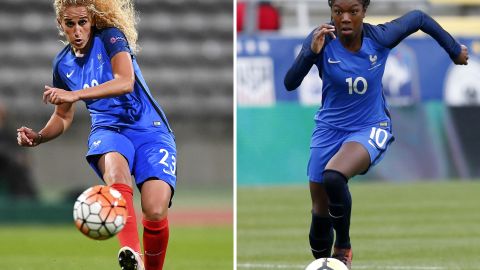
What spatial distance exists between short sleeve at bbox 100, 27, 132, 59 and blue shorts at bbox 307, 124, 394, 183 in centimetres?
179

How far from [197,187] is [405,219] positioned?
1376 centimetres

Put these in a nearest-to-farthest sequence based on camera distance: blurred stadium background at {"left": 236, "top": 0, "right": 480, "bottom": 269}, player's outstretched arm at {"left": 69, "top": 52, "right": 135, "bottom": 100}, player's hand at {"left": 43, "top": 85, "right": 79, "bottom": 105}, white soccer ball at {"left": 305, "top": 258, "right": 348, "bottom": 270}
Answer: player's hand at {"left": 43, "top": 85, "right": 79, "bottom": 105}
player's outstretched arm at {"left": 69, "top": 52, "right": 135, "bottom": 100}
white soccer ball at {"left": 305, "top": 258, "right": 348, "bottom": 270}
blurred stadium background at {"left": 236, "top": 0, "right": 480, "bottom": 269}

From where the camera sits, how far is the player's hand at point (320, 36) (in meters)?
8.70

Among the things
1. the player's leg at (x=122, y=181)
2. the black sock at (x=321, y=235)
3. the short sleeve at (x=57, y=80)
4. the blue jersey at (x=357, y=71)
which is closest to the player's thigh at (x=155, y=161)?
the player's leg at (x=122, y=181)

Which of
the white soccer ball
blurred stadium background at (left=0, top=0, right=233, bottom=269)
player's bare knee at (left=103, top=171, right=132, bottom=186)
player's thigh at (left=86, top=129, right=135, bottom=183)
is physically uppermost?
player's thigh at (left=86, top=129, right=135, bottom=183)

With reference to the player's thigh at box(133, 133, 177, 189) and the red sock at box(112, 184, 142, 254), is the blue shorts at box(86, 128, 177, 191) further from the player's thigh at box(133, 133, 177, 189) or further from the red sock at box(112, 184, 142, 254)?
the red sock at box(112, 184, 142, 254)

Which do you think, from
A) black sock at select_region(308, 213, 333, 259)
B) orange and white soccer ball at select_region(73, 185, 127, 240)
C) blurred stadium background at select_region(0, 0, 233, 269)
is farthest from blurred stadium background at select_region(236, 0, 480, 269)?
orange and white soccer ball at select_region(73, 185, 127, 240)

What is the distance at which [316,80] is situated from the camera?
70.4 feet

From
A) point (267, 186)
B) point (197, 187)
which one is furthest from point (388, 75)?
point (197, 187)

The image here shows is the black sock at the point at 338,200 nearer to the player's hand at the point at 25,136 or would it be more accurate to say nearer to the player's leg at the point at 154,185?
the player's leg at the point at 154,185

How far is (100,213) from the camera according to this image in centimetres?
796

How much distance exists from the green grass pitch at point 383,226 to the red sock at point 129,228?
2.25 metres

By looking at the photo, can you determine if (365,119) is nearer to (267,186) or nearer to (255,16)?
(267,186)

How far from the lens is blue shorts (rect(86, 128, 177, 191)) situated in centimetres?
859
